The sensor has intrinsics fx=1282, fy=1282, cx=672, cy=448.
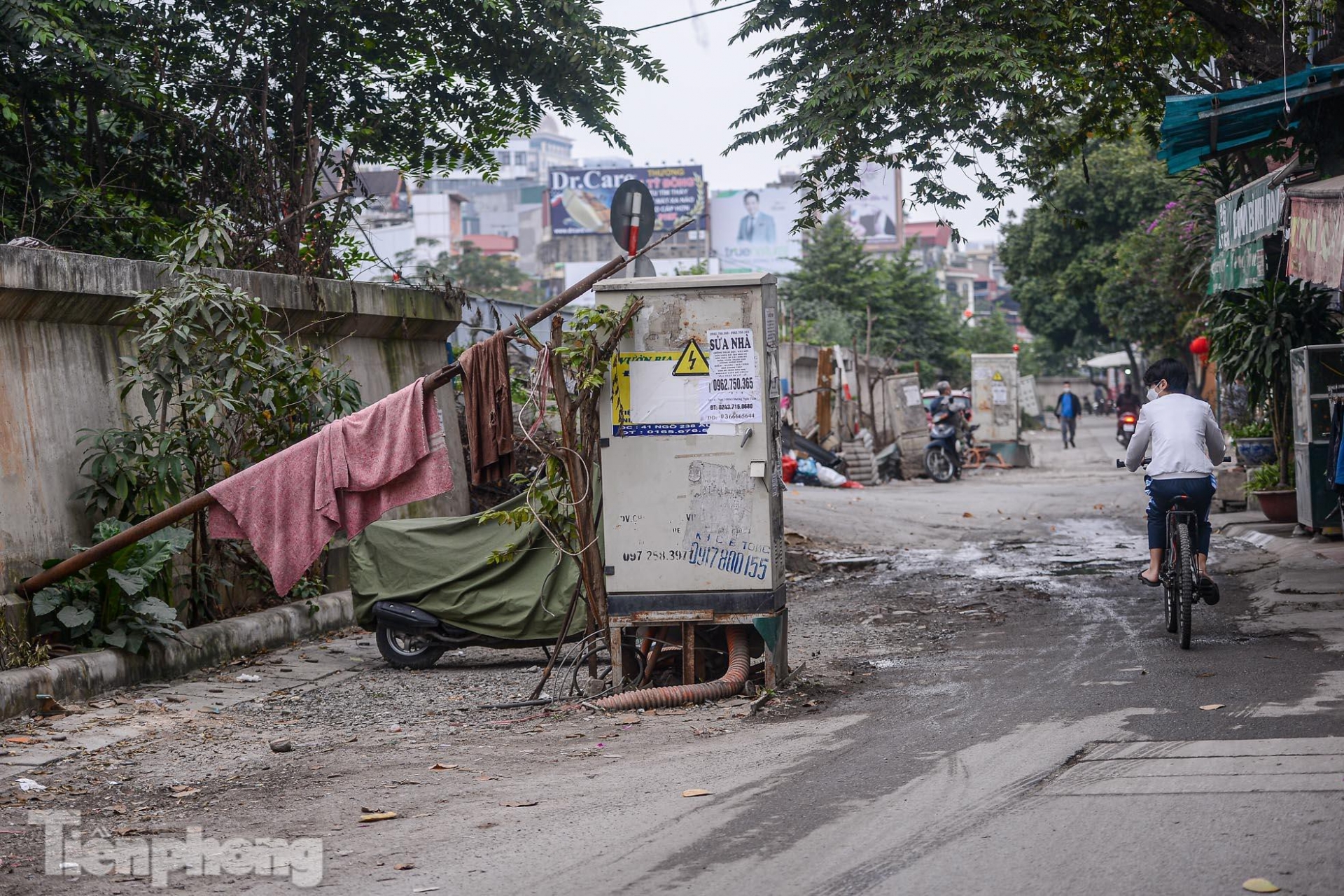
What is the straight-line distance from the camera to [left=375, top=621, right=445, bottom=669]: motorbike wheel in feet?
27.7

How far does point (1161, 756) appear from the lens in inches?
201

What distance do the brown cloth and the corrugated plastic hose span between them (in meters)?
1.39

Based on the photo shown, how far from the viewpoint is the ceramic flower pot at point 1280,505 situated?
13391 mm

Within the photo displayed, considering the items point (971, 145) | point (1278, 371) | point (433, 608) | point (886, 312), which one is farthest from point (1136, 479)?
point (886, 312)

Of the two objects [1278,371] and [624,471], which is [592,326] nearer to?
[624,471]

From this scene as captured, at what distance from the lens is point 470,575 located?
819 cm

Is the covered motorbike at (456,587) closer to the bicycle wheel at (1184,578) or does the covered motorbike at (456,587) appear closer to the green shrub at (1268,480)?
the bicycle wheel at (1184,578)

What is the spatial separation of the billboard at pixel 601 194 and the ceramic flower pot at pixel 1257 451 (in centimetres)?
6142

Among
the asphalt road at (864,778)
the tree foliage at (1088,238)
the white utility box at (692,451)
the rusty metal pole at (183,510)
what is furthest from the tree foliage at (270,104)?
the tree foliage at (1088,238)

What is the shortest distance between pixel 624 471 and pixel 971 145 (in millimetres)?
6539

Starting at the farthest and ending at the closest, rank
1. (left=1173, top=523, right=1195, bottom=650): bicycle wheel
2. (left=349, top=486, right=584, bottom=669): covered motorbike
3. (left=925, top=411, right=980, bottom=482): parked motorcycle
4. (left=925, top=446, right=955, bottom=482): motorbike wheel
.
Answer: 1. (left=925, top=446, right=955, bottom=482): motorbike wheel
2. (left=925, top=411, right=980, bottom=482): parked motorcycle
3. (left=349, top=486, right=584, bottom=669): covered motorbike
4. (left=1173, top=523, right=1195, bottom=650): bicycle wheel

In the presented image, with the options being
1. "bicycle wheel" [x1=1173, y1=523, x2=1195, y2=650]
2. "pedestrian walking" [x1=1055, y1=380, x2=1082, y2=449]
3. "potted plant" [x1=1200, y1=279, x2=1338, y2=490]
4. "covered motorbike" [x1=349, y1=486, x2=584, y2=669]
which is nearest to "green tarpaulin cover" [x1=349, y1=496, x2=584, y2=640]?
"covered motorbike" [x1=349, y1=486, x2=584, y2=669]

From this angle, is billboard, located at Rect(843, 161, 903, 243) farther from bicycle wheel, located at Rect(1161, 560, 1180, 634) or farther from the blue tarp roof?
bicycle wheel, located at Rect(1161, 560, 1180, 634)

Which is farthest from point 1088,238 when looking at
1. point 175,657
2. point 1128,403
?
point 175,657
